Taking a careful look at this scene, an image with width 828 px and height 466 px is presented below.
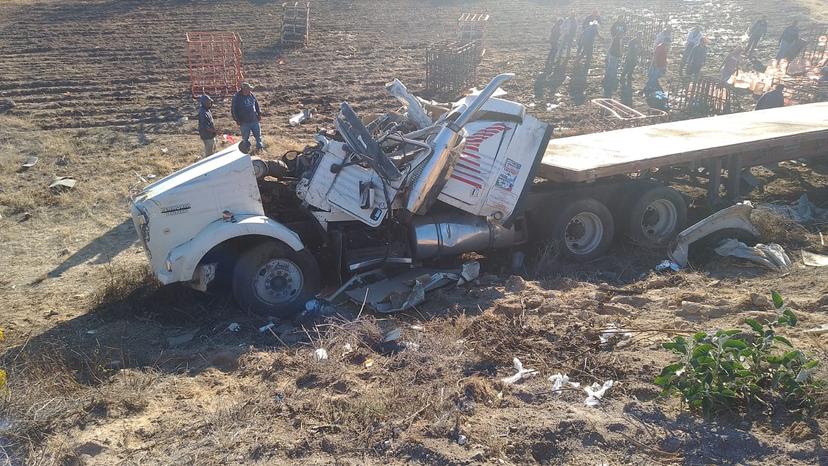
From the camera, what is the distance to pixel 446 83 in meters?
18.8

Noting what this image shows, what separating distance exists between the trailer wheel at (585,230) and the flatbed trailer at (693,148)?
1.24ft

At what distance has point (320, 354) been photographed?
20.0ft

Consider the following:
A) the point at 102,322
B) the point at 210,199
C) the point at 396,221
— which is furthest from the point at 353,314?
the point at 102,322

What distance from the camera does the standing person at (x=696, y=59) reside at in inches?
739

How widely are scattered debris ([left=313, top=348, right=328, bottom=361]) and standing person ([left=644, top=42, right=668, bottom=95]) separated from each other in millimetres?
14425

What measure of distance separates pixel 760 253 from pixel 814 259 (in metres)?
0.69

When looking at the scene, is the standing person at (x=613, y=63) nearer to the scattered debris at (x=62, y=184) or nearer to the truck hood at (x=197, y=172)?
the scattered debris at (x=62, y=184)

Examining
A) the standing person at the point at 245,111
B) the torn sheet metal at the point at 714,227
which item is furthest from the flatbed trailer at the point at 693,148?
the standing person at the point at 245,111

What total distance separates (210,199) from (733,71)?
53.3 feet

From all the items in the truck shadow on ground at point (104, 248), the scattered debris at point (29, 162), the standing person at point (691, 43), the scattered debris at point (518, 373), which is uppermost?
the standing person at point (691, 43)

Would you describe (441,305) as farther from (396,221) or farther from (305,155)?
(305,155)

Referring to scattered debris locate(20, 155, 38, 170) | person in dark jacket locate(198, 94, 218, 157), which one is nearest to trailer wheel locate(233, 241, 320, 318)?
person in dark jacket locate(198, 94, 218, 157)

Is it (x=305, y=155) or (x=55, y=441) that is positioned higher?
(x=305, y=155)

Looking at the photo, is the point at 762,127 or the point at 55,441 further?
the point at 762,127
